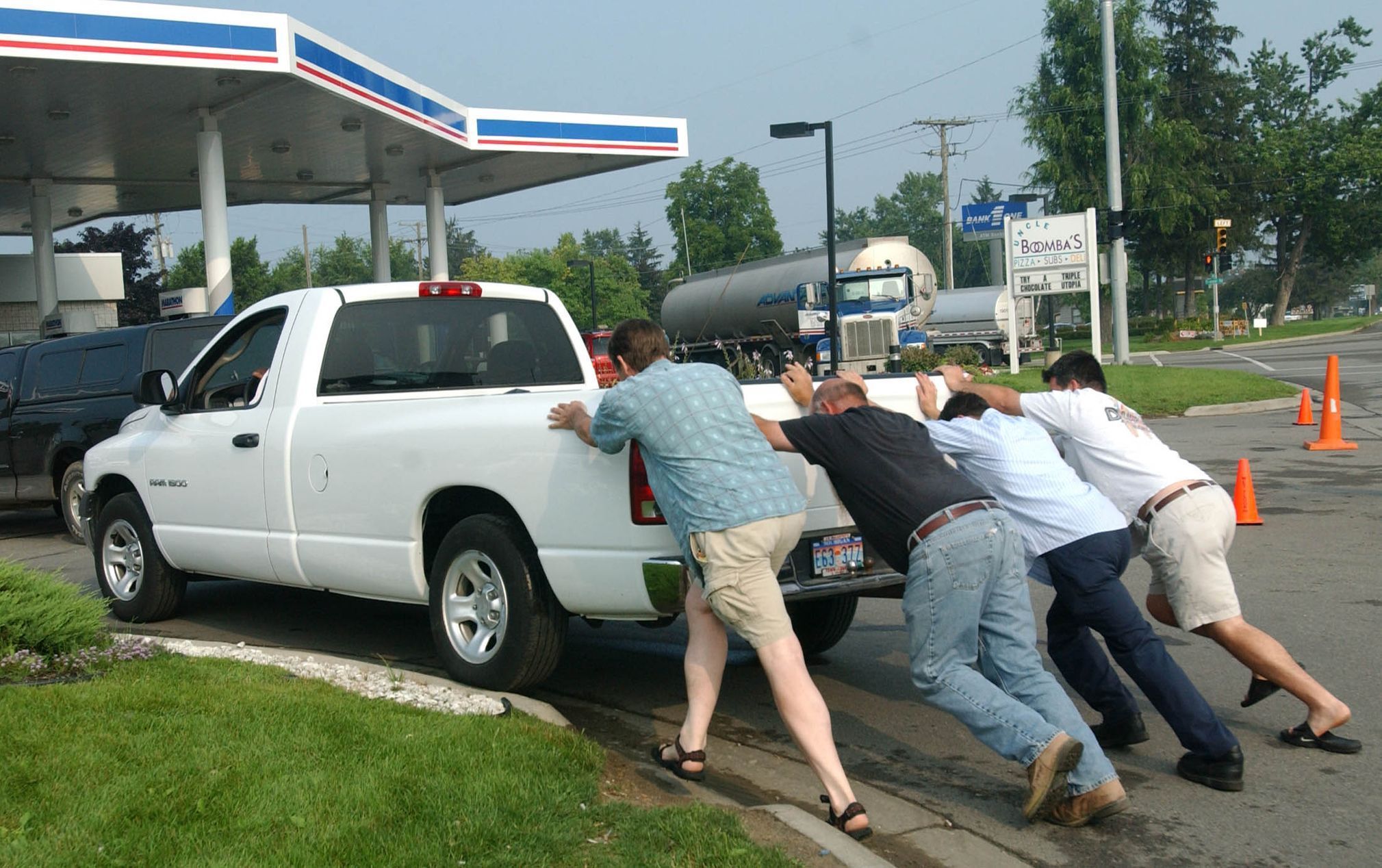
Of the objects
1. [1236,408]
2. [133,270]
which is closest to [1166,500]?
[1236,408]

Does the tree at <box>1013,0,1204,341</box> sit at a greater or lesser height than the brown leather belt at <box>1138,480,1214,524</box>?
greater

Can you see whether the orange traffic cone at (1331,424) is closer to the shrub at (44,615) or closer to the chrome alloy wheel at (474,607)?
the chrome alloy wheel at (474,607)

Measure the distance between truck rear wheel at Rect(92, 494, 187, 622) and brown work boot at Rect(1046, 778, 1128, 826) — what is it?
5683mm

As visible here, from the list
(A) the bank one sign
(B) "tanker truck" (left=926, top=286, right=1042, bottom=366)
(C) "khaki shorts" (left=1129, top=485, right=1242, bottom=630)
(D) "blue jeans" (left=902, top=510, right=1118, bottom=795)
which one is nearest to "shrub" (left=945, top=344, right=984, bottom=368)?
(A) the bank one sign

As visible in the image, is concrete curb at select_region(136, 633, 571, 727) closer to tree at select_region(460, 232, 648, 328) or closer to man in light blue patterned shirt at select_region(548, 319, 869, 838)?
man in light blue patterned shirt at select_region(548, 319, 869, 838)

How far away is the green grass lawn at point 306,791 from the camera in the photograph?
3.79m

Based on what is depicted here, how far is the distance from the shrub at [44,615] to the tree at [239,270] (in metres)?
79.6

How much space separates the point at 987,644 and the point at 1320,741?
5.51 feet

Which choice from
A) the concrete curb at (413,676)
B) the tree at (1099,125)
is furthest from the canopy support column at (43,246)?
the tree at (1099,125)

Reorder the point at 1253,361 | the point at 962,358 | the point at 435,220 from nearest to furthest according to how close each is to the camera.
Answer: the point at 435,220
the point at 962,358
the point at 1253,361

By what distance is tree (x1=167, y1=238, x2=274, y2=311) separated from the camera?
82375 millimetres

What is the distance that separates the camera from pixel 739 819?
4156mm

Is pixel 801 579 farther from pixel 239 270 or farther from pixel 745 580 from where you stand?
pixel 239 270

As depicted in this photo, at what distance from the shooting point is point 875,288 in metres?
35.9
